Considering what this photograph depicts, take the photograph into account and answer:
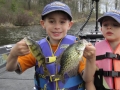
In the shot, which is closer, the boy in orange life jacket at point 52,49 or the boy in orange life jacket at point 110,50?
the boy in orange life jacket at point 52,49

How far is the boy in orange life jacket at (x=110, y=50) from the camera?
2.60 metres

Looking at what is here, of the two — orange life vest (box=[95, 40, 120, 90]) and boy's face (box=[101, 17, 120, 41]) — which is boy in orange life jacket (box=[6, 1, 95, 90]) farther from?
boy's face (box=[101, 17, 120, 41])

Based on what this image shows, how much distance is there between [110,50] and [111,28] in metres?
0.33

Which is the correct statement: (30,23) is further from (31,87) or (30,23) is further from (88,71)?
(88,71)

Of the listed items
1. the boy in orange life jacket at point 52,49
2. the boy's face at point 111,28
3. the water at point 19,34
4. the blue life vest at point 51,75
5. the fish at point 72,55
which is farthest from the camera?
the water at point 19,34

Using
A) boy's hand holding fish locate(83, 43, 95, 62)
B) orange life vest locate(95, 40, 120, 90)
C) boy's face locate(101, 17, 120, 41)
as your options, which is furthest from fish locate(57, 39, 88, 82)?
orange life vest locate(95, 40, 120, 90)

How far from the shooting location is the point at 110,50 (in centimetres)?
277

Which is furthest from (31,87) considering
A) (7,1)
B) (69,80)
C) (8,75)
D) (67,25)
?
(7,1)

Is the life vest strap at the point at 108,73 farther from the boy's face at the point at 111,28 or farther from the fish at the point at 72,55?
the fish at the point at 72,55

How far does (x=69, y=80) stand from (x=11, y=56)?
0.74 metres

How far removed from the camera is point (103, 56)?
2.79 metres

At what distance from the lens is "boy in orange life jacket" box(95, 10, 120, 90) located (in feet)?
8.54

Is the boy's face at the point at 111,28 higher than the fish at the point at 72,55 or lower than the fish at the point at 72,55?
higher

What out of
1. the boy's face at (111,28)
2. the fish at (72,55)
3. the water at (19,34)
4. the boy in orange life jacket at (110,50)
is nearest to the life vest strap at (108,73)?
the boy in orange life jacket at (110,50)
